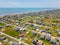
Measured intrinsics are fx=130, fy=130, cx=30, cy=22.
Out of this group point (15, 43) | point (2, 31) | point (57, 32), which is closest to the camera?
point (15, 43)

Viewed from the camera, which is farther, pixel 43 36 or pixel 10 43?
pixel 43 36

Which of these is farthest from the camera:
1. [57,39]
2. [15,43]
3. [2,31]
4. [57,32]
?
[2,31]

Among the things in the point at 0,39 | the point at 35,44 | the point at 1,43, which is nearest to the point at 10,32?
the point at 0,39

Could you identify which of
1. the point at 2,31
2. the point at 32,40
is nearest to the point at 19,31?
the point at 2,31

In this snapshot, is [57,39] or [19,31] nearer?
[57,39]

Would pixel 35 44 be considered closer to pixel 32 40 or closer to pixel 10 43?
pixel 32 40

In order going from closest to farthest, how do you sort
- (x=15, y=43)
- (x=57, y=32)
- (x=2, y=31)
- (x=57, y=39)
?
1. (x=15, y=43)
2. (x=57, y=39)
3. (x=57, y=32)
4. (x=2, y=31)

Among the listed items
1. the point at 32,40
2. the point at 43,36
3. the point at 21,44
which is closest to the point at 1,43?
the point at 21,44

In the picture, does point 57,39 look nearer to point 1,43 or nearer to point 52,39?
point 52,39
